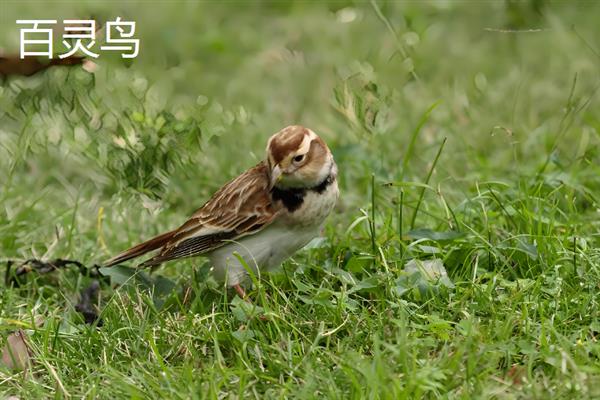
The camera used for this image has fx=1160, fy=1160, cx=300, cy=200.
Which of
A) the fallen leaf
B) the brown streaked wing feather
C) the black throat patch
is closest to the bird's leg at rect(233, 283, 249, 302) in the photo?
the brown streaked wing feather

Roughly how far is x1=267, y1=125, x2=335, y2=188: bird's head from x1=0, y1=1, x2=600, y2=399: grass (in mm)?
383

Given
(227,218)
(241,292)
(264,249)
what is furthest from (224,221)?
(241,292)

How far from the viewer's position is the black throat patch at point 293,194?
518cm

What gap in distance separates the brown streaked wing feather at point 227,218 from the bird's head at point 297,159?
0.15 metres

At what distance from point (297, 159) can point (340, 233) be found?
3.71 feet

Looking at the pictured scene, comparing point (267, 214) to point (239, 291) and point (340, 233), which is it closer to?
point (239, 291)

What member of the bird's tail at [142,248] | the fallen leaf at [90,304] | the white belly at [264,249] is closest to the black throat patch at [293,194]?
the white belly at [264,249]

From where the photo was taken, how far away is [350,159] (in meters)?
7.34

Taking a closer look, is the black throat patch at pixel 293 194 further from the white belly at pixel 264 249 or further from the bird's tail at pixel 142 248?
the bird's tail at pixel 142 248

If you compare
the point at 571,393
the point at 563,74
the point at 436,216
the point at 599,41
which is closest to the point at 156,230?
the point at 436,216

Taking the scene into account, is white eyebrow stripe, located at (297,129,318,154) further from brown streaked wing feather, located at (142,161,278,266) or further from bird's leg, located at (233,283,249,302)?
bird's leg, located at (233,283,249,302)

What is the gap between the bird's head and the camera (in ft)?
16.5

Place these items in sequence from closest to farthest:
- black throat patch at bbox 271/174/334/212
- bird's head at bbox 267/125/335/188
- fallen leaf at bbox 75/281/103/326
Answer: bird's head at bbox 267/125/335/188
black throat patch at bbox 271/174/334/212
fallen leaf at bbox 75/281/103/326

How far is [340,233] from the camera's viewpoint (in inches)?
241
